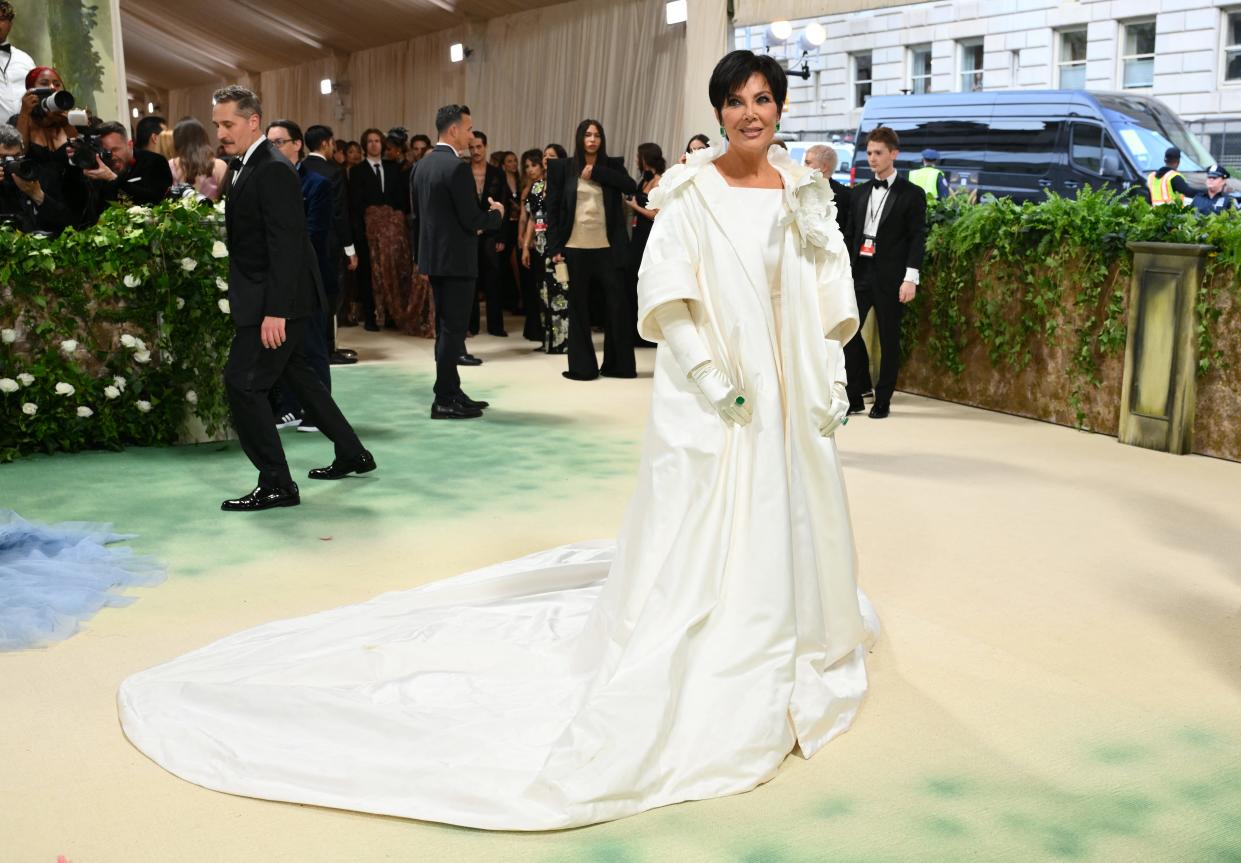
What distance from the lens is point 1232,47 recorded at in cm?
975

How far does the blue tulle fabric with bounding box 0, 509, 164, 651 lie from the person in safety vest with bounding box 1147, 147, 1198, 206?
24.7ft

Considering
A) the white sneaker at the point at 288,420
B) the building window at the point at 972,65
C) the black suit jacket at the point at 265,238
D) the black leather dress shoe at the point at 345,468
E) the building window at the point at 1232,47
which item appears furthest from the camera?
the building window at the point at 972,65

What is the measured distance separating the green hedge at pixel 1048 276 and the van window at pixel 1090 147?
3.27m

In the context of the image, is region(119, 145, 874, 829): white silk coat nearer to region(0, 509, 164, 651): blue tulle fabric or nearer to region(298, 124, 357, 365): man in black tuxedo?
region(0, 509, 164, 651): blue tulle fabric

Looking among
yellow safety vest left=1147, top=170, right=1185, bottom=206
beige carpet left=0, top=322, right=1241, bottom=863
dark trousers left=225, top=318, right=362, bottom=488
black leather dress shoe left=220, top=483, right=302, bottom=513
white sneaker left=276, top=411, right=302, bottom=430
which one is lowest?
beige carpet left=0, top=322, right=1241, bottom=863

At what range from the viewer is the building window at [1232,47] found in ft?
31.7

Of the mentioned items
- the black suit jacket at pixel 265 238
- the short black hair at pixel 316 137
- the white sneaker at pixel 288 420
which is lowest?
the white sneaker at pixel 288 420

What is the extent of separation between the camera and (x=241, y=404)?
5172 millimetres

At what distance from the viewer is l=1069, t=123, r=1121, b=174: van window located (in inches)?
417

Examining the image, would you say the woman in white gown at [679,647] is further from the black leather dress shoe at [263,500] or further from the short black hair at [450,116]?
the short black hair at [450,116]

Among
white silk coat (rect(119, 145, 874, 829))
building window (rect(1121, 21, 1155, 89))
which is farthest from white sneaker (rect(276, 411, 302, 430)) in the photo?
building window (rect(1121, 21, 1155, 89))

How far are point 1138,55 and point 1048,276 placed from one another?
4470 mm

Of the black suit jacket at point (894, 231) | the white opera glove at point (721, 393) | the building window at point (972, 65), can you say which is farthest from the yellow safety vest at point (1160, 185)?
the white opera glove at point (721, 393)

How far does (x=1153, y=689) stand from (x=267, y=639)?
2.43 metres
